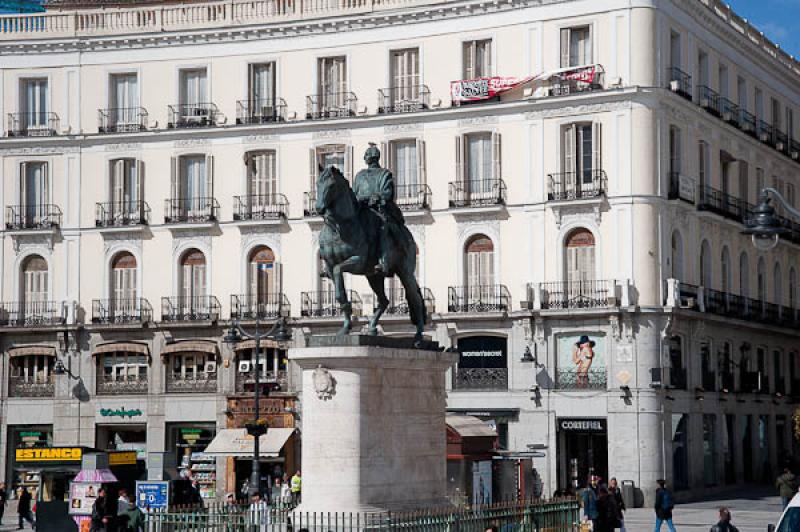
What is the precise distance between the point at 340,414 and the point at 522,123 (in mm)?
32810

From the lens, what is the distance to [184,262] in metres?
64.6

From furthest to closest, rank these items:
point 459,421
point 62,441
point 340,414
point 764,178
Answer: point 764,178, point 62,441, point 459,421, point 340,414

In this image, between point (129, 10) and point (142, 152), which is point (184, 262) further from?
point (129, 10)

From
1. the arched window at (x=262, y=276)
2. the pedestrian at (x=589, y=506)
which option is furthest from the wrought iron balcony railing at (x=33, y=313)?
the pedestrian at (x=589, y=506)

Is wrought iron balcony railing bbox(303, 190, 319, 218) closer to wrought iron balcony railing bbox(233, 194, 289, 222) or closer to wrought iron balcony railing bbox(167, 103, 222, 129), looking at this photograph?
wrought iron balcony railing bbox(233, 194, 289, 222)

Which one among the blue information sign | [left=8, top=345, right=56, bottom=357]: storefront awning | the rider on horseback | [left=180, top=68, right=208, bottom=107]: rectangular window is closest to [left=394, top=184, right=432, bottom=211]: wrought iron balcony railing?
[left=180, top=68, right=208, bottom=107]: rectangular window

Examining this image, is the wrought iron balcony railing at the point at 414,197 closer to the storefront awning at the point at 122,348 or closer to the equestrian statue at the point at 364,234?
the storefront awning at the point at 122,348

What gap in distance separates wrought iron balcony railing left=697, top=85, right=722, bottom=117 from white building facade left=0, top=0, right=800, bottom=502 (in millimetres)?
252

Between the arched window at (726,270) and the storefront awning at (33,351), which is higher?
the arched window at (726,270)

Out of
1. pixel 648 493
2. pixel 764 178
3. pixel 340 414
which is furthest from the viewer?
pixel 764 178

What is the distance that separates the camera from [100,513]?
35.5 meters

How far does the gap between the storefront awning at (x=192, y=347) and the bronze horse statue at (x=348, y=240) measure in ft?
109

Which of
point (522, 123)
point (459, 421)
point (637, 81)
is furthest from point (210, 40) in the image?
point (459, 421)

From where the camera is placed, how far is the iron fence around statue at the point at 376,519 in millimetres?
27438
